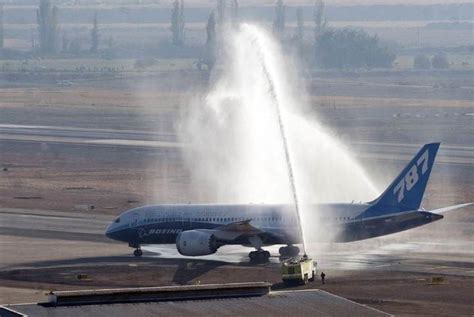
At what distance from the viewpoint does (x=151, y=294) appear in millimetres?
60844

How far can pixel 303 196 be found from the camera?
107 m

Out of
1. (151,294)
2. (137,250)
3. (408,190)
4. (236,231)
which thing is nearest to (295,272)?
(236,231)

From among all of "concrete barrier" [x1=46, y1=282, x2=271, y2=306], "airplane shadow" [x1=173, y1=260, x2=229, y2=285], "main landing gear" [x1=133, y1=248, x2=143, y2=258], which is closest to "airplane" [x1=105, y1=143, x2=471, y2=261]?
"airplane shadow" [x1=173, y1=260, x2=229, y2=285]

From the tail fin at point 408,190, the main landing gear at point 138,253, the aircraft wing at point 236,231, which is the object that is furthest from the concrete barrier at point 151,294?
the main landing gear at point 138,253

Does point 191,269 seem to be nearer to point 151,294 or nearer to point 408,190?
point 408,190

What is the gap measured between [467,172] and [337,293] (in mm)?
61918

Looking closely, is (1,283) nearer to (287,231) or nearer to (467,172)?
(287,231)

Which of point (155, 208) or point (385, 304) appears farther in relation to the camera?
point (155, 208)

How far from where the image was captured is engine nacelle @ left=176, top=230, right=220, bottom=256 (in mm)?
89000

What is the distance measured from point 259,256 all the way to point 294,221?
3.16m

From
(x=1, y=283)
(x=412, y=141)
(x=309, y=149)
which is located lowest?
(x=1, y=283)

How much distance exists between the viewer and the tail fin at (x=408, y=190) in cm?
8781

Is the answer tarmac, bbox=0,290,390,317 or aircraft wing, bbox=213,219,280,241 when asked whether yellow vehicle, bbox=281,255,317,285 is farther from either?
tarmac, bbox=0,290,390,317

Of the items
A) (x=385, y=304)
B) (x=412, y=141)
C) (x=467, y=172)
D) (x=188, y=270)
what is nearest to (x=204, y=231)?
(x=188, y=270)
